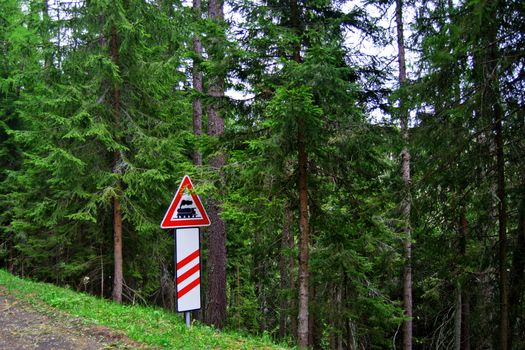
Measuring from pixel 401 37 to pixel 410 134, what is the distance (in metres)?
3.52

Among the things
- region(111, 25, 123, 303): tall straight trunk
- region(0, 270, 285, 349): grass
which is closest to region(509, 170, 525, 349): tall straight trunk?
region(0, 270, 285, 349): grass

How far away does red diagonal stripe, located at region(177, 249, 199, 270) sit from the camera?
5.32 metres

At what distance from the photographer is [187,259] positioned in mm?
5395

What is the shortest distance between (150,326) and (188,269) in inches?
36.0

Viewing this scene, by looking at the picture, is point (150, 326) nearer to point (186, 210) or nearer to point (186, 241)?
point (186, 241)

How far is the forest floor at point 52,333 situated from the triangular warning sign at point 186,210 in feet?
4.92

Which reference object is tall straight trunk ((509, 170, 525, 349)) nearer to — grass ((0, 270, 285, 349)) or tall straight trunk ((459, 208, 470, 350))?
tall straight trunk ((459, 208, 470, 350))

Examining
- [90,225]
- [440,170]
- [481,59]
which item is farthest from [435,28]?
[90,225]

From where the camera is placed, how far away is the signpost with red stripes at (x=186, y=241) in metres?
5.30

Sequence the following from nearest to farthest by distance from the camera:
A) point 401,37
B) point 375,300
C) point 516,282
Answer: point 516,282 → point 401,37 → point 375,300

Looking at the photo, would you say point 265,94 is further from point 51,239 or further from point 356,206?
point 51,239

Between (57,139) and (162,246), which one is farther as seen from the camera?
(162,246)

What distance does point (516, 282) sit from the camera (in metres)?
7.76

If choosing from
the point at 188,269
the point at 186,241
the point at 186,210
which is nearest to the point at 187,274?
the point at 188,269
